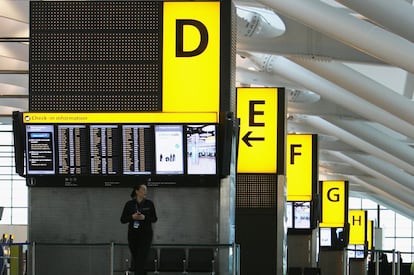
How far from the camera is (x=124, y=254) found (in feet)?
54.0

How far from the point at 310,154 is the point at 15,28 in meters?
10.5

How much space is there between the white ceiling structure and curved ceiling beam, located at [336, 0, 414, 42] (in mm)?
18

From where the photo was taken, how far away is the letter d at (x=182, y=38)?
1630 cm

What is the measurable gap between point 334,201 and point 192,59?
30.6 m

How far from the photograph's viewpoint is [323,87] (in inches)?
1363

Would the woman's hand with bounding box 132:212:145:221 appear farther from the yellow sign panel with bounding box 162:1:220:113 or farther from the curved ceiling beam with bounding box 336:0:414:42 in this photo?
the curved ceiling beam with bounding box 336:0:414:42

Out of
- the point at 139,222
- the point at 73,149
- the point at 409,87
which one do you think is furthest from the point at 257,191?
the point at 139,222

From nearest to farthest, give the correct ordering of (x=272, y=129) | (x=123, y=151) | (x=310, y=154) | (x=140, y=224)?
(x=140, y=224) → (x=123, y=151) → (x=272, y=129) → (x=310, y=154)

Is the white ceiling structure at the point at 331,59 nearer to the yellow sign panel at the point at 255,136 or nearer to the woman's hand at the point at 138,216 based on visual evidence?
the yellow sign panel at the point at 255,136

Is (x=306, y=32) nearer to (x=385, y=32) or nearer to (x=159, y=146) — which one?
(x=385, y=32)

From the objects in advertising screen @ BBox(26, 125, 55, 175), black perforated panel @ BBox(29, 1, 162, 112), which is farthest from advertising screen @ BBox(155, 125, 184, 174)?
advertising screen @ BBox(26, 125, 55, 175)

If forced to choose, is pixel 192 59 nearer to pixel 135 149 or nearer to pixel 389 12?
pixel 135 149

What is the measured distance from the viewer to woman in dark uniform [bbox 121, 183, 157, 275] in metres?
14.9

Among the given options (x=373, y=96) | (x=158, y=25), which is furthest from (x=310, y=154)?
(x=158, y=25)
